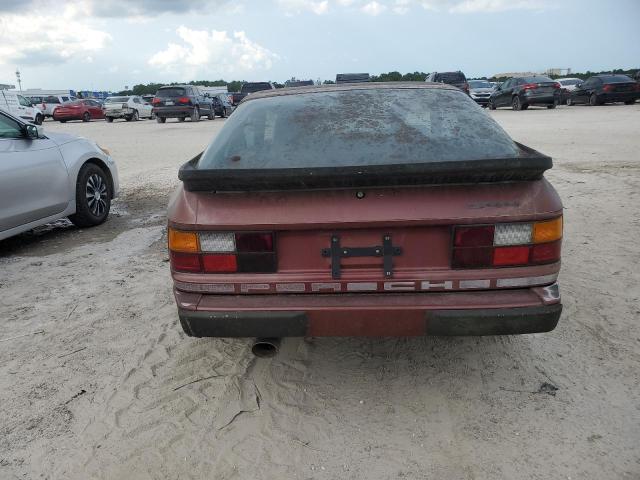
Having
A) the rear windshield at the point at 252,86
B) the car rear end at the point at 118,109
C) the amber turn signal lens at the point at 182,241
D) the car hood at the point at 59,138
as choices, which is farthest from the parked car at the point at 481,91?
the amber turn signal lens at the point at 182,241

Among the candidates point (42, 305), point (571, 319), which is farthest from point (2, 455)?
point (571, 319)

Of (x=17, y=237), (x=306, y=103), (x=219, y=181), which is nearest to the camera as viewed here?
(x=219, y=181)

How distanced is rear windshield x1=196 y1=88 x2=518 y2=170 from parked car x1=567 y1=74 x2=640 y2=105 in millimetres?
23904

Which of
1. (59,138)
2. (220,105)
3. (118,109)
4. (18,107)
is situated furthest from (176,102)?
(59,138)

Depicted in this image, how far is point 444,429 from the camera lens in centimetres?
251

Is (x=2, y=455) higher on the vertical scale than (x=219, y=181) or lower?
lower

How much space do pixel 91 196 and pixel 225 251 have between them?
452 cm

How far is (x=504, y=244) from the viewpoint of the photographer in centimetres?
234

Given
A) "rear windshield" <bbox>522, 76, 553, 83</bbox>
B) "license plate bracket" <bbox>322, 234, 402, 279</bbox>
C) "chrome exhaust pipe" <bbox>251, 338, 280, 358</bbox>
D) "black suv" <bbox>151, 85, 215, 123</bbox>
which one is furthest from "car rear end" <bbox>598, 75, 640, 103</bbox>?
"chrome exhaust pipe" <bbox>251, 338, 280, 358</bbox>

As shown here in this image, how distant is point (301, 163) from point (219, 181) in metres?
0.50

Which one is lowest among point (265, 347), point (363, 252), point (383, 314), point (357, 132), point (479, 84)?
point (265, 347)

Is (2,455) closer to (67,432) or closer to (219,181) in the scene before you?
(67,432)

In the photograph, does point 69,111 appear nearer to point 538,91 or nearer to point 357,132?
point 538,91

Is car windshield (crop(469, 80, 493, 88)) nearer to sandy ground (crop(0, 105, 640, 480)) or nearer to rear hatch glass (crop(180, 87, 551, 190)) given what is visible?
sandy ground (crop(0, 105, 640, 480))
